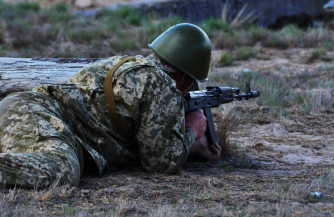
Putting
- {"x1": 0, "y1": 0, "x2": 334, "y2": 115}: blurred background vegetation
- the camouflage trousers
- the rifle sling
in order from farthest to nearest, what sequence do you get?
{"x1": 0, "y1": 0, "x2": 334, "y2": 115}: blurred background vegetation → the rifle sling → the camouflage trousers

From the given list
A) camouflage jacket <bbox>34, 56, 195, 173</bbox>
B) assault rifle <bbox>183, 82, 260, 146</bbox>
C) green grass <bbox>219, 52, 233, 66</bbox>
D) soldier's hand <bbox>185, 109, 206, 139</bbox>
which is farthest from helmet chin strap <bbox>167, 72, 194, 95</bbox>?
green grass <bbox>219, 52, 233, 66</bbox>

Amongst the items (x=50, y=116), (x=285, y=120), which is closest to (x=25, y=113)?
(x=50, y=116)

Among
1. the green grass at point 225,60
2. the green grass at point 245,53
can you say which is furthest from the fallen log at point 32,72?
the green grass at point 245,53

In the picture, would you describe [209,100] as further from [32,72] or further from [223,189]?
[32,72]

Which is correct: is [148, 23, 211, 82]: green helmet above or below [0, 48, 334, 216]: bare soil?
Answer: above

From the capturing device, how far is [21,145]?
2984 mm

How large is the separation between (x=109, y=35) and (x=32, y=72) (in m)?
6.01

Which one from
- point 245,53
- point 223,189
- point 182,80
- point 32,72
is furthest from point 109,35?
point 223,189

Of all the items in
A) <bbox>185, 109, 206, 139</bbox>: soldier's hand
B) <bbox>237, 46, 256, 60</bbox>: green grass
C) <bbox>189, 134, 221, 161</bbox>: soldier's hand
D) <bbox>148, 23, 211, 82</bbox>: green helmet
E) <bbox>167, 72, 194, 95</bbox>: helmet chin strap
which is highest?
<bbox>148, 23, 211, 82</bbox>: green helmet

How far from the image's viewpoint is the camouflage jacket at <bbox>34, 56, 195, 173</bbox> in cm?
314

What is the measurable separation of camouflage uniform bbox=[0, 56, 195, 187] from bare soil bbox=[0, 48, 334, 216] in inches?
7.1

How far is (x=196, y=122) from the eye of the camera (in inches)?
146

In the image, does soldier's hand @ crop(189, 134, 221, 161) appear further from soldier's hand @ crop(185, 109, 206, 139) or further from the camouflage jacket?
the camouflage jacket

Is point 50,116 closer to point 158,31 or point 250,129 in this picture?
point 250,129
